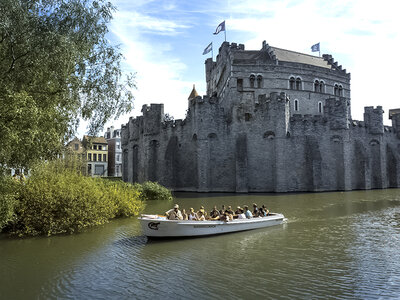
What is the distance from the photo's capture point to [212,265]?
8555 millimetres

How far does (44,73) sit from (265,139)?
24.5 m

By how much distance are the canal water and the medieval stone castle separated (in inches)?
684

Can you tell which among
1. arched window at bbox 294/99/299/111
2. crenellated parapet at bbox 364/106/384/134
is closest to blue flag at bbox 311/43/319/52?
arched window at bbox 294/99/299/111

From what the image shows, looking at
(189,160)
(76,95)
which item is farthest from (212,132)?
(76,95)

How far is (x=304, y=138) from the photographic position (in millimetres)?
31609

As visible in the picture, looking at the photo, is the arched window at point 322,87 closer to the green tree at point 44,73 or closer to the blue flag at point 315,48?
the blue flag at point 315,48

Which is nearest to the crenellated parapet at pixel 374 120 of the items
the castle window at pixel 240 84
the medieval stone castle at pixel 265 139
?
the medieval stone castle at pixel 265 139

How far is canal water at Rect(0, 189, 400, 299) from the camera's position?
679 cm

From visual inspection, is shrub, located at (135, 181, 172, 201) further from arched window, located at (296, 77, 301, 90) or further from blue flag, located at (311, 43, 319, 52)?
blue flag, located at (311, 43, 319, 52)

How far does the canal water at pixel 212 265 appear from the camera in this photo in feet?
22.3

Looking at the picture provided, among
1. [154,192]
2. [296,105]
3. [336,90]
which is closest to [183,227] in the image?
[154,192]

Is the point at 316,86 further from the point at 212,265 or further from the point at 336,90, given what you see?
A: the point at 212,265

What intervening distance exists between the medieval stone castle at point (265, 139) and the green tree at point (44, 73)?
21148mm

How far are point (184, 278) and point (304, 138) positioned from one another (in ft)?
87.9
